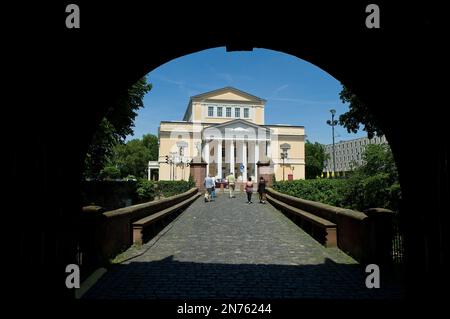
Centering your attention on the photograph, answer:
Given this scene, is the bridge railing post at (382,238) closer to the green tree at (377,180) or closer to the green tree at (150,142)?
the green tree at (377,180)

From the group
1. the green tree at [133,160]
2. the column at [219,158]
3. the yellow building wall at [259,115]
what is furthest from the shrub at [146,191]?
the green tree at [133,160]

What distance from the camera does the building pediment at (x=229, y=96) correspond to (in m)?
73.9

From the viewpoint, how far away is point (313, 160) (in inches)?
3809

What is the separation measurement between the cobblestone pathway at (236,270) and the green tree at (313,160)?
8052 centimetres

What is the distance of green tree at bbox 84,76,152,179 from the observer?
20500 mm

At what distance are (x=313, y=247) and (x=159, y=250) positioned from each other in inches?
153

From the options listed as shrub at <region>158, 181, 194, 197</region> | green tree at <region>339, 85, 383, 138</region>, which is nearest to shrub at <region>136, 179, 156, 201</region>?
shrub at <region>158, 181, 194, 197</region>

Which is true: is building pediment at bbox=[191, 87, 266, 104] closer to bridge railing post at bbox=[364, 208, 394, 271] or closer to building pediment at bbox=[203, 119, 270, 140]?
building pediment at bbox=[203, 119, 270, 140]

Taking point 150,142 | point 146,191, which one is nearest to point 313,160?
point 150,142

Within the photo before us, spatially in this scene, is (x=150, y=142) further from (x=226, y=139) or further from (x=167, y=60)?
(x=167, y=60)

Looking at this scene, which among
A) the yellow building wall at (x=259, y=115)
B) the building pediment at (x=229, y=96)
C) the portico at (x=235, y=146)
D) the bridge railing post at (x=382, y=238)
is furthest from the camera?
the yellow building wall at (x=259, y=115)

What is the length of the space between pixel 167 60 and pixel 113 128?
17.0 metres
